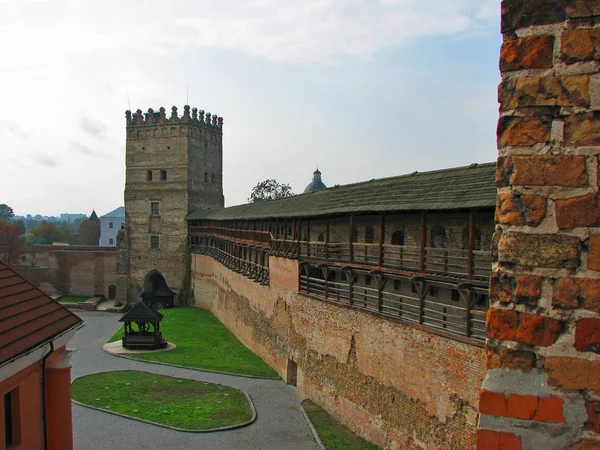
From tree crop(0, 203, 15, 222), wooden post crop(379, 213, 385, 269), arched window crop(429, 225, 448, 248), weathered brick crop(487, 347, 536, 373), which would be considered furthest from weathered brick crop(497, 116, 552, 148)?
tree crop(0, 203, 15, 222)

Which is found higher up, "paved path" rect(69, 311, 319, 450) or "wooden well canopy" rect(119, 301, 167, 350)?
"wooden well canopy" rect(119, 301, 167, 350)

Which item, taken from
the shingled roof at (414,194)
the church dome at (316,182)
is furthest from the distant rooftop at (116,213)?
the shingled roof at (414,194)

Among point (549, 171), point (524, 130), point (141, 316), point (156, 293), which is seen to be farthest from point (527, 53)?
point (156, 293)

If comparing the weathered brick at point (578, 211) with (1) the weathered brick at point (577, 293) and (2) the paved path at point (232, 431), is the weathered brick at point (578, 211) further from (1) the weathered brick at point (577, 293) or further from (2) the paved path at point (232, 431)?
(2) the paved path at point (232, 431)

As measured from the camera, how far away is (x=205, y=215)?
36188mm

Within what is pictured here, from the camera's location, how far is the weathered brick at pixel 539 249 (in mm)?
2473

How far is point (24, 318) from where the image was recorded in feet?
25.1

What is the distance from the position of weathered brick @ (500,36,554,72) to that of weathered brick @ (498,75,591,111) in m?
0.07

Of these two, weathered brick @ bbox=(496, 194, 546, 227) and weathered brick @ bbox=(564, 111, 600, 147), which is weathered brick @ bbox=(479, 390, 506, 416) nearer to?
weathered brick @ bbox=(496, 194, 546, 227)

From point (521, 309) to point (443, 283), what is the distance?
8.06m

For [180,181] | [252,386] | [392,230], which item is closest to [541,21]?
[392,230]

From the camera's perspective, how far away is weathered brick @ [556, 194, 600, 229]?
2.43 metres

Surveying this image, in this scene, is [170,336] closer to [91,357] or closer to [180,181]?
[91,357]

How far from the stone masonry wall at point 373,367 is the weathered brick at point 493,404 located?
7.16 meters
